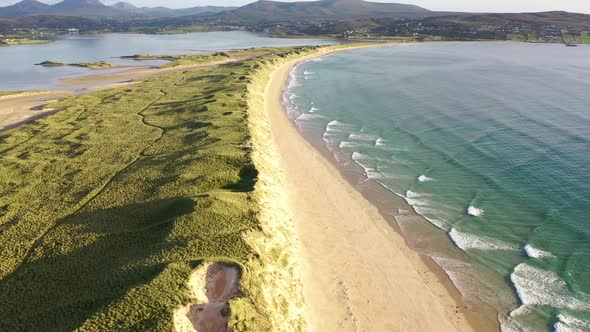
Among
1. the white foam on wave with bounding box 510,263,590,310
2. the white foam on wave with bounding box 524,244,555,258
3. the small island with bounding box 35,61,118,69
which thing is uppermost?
the small island with bounding box 35,61,118,69

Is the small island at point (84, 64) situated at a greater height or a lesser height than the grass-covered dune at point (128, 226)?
greater

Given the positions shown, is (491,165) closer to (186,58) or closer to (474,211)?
(474,211)

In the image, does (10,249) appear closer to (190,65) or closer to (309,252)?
(309,252)

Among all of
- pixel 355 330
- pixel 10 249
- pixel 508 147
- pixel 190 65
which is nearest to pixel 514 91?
pixel 508 147

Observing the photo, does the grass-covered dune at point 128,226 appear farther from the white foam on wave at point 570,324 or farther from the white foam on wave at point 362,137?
the white foam on wave at point 362,137

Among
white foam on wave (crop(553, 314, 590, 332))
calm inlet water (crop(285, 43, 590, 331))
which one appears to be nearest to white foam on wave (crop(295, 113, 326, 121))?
calm inlet water (crop(285, 43, 590, 331))

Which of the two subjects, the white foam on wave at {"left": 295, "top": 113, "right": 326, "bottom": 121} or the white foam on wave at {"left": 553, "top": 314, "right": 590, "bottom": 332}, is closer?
the white foam on wave at {"left": 553, "top": 314, "right": 590, "bottom": 332}

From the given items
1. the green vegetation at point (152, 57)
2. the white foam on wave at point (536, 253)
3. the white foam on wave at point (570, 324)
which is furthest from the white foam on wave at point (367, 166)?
the green vegetation at point (152, 57)

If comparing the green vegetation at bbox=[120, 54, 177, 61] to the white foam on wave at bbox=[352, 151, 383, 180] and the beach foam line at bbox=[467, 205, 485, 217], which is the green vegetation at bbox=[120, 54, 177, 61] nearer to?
the white foam on wave at bbox=[352, 151, 383, 180]
